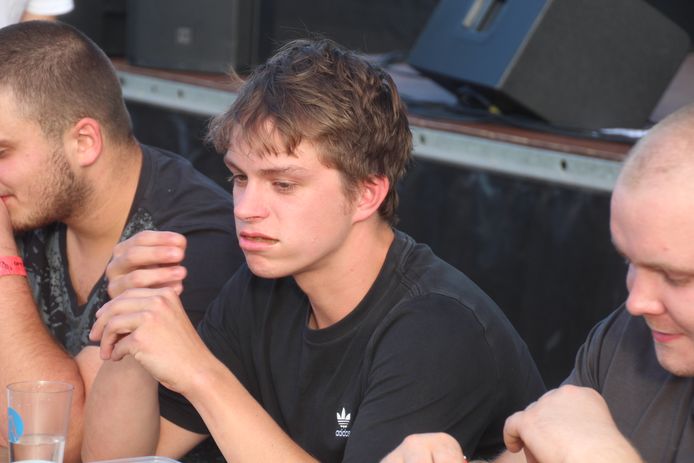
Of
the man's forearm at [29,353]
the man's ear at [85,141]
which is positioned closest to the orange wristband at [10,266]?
the man's forearm at [29,353]

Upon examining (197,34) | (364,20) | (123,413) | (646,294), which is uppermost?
(646,294)

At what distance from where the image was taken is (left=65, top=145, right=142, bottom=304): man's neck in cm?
228

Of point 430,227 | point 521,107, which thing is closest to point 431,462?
point 430,227

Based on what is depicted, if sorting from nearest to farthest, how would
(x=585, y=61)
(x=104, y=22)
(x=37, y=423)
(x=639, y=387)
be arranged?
(x=37, y=423) → (x=639, y=387) → (x=585, y=61) → (x=104, y=22)

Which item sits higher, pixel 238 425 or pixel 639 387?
pixel 639 387

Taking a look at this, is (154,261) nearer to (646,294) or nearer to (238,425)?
(238,425)

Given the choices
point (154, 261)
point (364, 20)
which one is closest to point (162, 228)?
point (154, 261)

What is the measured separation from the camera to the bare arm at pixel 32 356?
200 cm

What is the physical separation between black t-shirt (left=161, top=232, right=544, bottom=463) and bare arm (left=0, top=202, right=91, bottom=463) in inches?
7.1

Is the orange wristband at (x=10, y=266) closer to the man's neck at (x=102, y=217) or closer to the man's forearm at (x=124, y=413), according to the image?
the man's neck at (x=102, y=217)

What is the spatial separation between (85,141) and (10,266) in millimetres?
318

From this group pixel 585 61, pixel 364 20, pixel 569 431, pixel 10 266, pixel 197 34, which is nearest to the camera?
pixel 569 431

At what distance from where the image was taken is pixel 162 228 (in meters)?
2.20

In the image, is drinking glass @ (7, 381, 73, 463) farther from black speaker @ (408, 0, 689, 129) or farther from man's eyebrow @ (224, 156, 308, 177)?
black speaker @ (408, 0, 689, 129)
